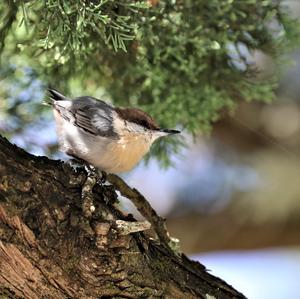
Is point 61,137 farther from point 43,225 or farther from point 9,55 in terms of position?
point 43,225

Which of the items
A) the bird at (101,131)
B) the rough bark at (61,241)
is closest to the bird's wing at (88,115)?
the bird at (101,131)

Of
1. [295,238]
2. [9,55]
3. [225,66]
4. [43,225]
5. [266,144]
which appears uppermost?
[266,144]

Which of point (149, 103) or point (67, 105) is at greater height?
point (149, 103)

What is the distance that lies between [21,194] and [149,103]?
4.31 ft

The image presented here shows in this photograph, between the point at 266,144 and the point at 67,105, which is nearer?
the point at 67,105

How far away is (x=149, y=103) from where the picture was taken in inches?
126

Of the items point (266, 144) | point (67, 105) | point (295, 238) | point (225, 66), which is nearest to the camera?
point (67, 105)

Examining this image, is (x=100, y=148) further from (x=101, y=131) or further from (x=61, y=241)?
(x=61, y=241)

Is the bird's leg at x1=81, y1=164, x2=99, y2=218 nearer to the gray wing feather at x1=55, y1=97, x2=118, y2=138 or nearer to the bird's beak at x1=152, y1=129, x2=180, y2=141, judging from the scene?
the gray wing feather at x1=55, y1=97, x2=118, y2=138

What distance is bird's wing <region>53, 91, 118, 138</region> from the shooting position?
2.79m

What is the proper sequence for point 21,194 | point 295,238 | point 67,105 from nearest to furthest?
point 21,194 < point 67,105 < point 295,238

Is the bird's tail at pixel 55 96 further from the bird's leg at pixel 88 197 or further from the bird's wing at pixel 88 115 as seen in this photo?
the bird's leg at pixel 88 197

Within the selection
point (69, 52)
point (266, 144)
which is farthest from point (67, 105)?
point (266, 144)

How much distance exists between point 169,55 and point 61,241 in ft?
3.82
